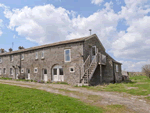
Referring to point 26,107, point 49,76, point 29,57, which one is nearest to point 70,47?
point 49,76

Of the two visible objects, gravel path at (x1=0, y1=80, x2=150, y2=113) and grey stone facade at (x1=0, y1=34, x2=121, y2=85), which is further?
grey stone facade at (x1=0, y1=34, x2=121, y2=85)

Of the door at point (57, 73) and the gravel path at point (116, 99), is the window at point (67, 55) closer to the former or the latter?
the door at point (57, 73)

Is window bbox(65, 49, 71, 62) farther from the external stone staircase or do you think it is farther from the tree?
the tree

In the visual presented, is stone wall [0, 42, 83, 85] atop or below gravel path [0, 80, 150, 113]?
atop

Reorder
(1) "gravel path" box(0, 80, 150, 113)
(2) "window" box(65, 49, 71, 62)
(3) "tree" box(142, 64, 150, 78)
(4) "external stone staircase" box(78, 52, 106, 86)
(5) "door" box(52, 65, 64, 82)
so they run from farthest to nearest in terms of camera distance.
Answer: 1. (3) "tree" box(142, 64, 150, 78)
2. (5) "door" box(52, 65, 64, 82)
3. (2) "window" box(65, 49, 71, 62)
4. (4) "external stone staircase" box(78, 52, 106, 86)
5. (1) "gravel path" box(0, 80, 150, 113)

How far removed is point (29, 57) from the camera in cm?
2381

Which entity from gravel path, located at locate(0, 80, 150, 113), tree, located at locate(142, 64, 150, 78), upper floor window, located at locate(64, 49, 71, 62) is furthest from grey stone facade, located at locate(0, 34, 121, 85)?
tree, located at locate(142, 64, 150, 78)

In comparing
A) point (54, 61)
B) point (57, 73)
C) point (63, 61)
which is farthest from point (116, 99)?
point (54, 61)

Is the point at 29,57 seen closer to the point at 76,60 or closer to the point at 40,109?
the point at 76,60

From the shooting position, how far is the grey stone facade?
16830 millimetres

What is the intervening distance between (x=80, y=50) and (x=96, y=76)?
528cm

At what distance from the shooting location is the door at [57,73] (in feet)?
60.8

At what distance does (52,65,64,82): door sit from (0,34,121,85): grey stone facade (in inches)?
19.0

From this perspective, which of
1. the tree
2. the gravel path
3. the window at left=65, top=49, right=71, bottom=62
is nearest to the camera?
the gravel path
